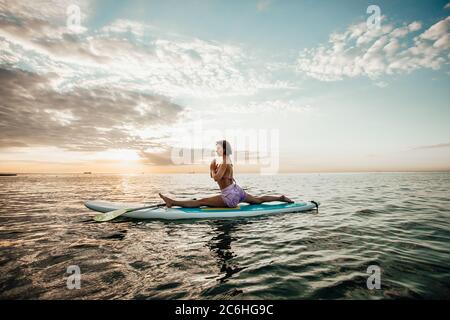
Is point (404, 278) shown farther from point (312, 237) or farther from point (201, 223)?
point (201, 223)

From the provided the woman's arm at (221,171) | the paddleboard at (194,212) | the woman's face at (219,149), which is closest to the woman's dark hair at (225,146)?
the woman's face at (219,149)

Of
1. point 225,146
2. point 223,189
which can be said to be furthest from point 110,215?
point 225,146

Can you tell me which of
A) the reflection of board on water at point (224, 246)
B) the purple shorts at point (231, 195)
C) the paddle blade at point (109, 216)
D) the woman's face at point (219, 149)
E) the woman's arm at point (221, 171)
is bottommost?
the reflection of board on water at point (224, 246)

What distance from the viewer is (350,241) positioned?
6125 mm

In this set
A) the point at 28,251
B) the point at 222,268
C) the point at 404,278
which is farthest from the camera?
the point at 28,251

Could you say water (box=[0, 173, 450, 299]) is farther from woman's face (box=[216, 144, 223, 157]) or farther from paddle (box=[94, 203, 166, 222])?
woman's face (box=[216, 144, 223, 157])

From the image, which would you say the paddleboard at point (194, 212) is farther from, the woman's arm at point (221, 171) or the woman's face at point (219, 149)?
the woman's face at point (219, 149)

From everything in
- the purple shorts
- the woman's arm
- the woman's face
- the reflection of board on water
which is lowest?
the reflection of board on water

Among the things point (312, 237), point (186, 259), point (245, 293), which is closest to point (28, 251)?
point (186, 259)

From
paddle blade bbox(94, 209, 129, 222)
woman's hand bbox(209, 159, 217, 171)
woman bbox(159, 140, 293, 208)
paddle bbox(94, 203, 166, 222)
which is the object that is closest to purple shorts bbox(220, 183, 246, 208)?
woman bbox(159, 140, 293, 208)

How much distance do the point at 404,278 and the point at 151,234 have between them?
6.04 metres

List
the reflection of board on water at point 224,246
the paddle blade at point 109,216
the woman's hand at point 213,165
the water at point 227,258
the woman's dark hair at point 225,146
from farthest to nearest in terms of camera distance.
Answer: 1. the woman's hand at point 213,165
2. the woman's dark hair at point 225,146
3. the paddle blade at point 109,216
4. the reflection of board on water at point 224,246
5. the water at point 227,258

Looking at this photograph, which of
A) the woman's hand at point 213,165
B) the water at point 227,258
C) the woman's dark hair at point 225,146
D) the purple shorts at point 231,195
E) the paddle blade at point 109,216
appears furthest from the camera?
the purple shorts at point 231,195

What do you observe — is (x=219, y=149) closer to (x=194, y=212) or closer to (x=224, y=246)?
(x=194, y=212)
